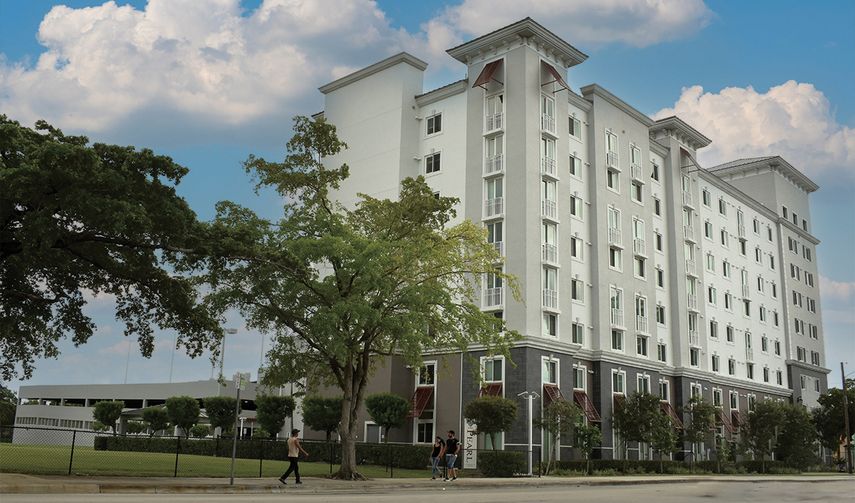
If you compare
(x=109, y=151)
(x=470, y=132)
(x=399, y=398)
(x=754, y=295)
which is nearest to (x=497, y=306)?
(x=399, y=398)

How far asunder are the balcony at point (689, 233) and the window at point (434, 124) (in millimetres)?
24523

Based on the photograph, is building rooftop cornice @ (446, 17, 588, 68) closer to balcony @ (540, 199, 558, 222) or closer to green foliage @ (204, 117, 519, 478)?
balcony @ (540, 199, 558, 222)

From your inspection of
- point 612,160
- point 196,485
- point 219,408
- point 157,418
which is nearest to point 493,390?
point 612,160

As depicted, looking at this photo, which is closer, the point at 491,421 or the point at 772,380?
the point at 491,421

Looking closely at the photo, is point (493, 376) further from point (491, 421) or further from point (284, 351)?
point (284, 351)

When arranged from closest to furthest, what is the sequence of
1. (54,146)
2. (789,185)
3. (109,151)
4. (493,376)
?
1. (54,146)
2. (109,151)
3. (493,376)
4. (789,185)

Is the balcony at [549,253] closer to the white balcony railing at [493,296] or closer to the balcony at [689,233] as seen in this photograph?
the white balcony railing at [493,296]

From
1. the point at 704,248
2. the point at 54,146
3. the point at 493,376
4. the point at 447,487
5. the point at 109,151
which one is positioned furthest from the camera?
the point at 704,248

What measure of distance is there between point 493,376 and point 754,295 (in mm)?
43364

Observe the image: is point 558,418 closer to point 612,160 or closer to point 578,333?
point 578,333

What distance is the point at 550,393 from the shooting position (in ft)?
162

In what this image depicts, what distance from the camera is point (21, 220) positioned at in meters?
25.2

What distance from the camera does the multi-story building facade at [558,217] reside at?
168 feet

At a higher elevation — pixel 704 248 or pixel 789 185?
pixel 789 185
